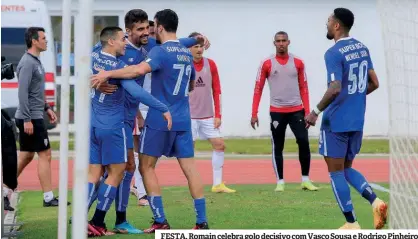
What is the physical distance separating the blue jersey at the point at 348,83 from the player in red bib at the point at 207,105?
14.5 ft

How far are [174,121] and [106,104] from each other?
2.20ft

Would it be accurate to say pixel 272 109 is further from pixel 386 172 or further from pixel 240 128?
pixel 240 128

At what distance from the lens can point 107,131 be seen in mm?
10297

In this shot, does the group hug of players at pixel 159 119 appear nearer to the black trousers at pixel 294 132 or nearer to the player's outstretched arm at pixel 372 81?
the player's outstretched arm at pixel 372 81

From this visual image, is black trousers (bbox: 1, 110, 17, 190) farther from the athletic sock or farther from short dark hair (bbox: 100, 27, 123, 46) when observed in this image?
the athletic sock

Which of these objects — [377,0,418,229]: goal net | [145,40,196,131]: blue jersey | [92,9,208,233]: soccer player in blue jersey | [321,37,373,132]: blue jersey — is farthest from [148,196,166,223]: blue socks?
[377,0,418,229]: goal net

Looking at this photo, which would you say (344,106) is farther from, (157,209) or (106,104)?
(106,104)

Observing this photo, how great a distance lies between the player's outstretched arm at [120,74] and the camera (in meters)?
9.78

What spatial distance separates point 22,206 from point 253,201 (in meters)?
2.85

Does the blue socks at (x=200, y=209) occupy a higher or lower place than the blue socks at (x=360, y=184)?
lower

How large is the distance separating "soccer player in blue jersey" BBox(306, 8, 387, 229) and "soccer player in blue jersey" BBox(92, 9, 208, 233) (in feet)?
4.07

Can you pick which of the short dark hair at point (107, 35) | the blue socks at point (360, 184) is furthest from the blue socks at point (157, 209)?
the blue socks at point (360, 184)

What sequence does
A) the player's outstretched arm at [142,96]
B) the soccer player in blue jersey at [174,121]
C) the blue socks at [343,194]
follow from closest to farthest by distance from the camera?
the player's outstretched arm at [142,96], the soccer player in blue jersey at [174,121], the blue socks at [343,194]

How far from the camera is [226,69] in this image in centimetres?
3122
